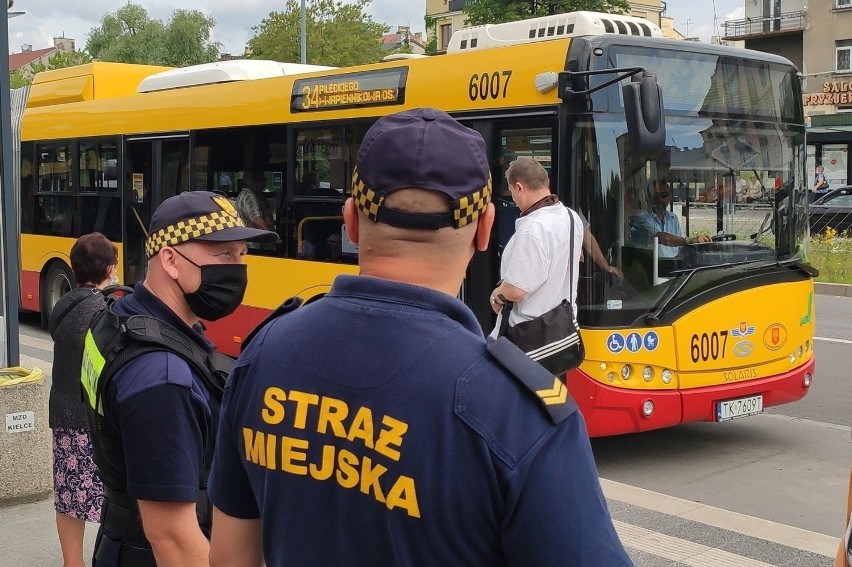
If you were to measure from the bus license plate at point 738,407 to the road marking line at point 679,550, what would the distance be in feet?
5.97

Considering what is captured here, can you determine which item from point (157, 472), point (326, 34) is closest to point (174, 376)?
point (157, 472)

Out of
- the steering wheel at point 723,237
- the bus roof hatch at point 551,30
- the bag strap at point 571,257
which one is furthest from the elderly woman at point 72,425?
the steering wheel at point 723,237

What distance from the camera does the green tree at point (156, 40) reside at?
65.6 metres

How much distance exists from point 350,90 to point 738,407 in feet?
13.4

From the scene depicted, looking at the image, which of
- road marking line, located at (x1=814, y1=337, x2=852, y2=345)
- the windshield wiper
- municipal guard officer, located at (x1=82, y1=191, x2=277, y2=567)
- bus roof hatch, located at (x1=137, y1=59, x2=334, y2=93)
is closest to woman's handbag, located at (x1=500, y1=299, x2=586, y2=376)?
the windshield wiper

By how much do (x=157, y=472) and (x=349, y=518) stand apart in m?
1.08

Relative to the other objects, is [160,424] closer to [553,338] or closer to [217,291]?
[217,291]

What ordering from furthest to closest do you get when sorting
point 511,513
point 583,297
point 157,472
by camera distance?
point 583,297, point 157,472, point 511,513

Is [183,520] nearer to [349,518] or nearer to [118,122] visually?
[349,518]

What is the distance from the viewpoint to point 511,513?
60.5 inches

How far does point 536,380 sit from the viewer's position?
1562 mm

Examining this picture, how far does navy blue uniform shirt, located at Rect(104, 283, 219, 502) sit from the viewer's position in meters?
2.61

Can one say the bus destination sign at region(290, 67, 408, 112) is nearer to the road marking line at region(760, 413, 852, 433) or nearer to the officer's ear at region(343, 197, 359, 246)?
the road marking line at region(760, 413, 852, 433)

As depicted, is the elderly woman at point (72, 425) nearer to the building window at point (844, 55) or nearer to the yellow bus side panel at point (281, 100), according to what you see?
the yellow bus side panel at point (281, 100)
